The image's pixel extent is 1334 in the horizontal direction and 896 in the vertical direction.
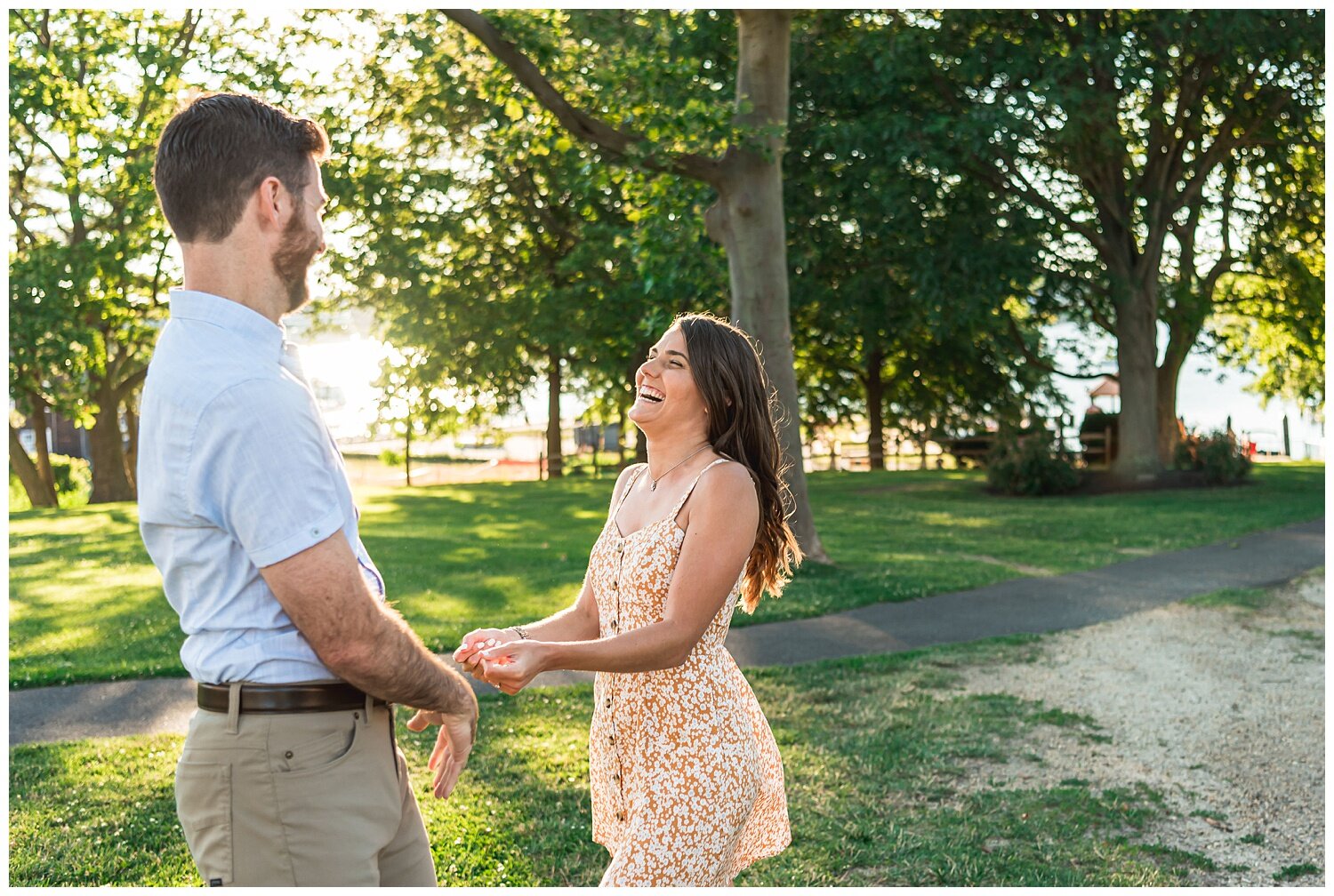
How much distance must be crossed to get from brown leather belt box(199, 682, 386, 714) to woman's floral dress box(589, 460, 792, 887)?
2.70 feet

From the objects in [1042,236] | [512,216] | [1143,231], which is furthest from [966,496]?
[512,216]

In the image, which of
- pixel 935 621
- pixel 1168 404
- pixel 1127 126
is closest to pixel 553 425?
pixel 1168 404

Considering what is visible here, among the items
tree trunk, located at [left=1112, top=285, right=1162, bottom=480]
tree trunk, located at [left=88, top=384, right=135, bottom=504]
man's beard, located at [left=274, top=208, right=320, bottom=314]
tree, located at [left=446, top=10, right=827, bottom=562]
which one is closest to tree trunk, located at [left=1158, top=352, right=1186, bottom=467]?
tree trunk, located at [left=1112, top=285, right=1162, bottom=480]

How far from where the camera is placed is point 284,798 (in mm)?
2301

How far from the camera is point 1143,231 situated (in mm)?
25375

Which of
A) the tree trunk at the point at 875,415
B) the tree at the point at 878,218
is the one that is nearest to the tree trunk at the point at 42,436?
the tree at the point at 878,218

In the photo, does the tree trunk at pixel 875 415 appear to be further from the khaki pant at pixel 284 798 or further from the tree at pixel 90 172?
the khaki pant at pixel 284 798

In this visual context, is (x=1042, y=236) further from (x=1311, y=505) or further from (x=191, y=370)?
(x=191, y=370)

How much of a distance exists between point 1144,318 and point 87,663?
2157 centimetres

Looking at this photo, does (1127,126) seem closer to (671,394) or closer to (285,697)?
(671,394)

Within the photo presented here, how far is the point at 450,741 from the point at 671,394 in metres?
1.05

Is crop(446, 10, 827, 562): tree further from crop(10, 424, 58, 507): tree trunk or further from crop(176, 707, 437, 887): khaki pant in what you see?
crop(10, 424, 58, 507): tree trunk

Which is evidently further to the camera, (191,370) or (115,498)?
(115,498)

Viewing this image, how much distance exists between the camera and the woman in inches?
112
